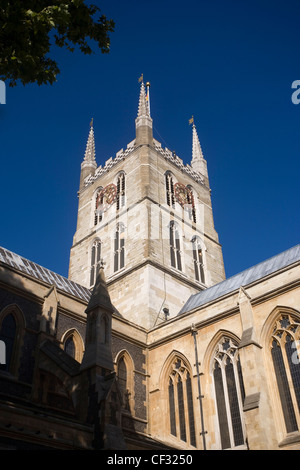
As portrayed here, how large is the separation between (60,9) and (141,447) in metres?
12.0

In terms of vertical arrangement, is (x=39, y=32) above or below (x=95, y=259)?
below

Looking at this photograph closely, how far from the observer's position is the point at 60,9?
9.04 meters

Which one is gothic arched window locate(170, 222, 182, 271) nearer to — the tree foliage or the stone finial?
the stone finial

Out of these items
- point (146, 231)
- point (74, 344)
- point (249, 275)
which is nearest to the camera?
point (74, 344)

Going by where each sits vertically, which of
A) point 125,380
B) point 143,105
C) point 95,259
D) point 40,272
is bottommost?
point 125,380

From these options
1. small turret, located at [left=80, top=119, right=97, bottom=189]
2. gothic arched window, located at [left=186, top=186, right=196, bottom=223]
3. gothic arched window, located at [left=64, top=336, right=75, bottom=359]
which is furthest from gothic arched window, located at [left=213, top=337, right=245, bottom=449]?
small turret, located at [left=80, top=119, right=97, bottom=189]

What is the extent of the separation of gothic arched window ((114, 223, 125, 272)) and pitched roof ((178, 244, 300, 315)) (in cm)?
516

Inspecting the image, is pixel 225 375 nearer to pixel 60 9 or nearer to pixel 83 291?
pixel 83 291

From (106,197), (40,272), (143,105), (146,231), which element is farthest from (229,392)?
(143,105)

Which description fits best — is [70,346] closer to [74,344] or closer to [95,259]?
[74,344]

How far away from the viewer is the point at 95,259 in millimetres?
31516

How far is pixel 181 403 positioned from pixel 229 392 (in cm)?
264

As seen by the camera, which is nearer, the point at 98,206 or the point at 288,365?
the point at 288,365

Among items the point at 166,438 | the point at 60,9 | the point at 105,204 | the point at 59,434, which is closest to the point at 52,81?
the point at 60,9
